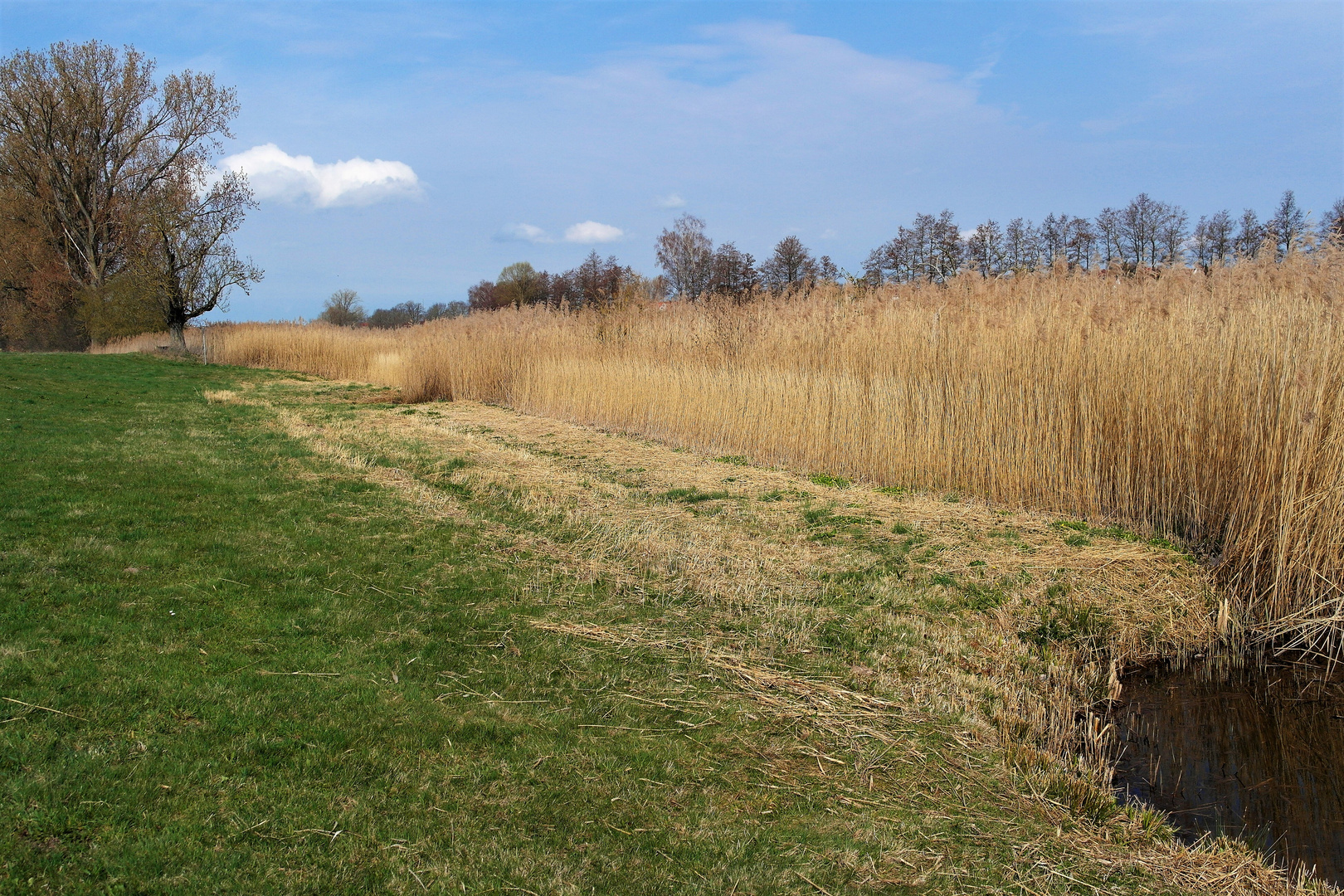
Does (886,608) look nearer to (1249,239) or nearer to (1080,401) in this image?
(1080,401)

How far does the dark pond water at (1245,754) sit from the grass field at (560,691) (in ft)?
0.97

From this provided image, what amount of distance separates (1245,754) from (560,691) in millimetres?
3457

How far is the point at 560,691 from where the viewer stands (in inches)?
149

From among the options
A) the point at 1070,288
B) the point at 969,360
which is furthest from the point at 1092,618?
the point at 1070,288

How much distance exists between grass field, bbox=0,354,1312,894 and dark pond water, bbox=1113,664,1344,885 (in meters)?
0.30

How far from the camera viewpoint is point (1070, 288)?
8.18m

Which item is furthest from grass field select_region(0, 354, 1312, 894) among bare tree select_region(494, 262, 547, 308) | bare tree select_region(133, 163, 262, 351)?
bare tree select_region(494, 262, 547, 308)

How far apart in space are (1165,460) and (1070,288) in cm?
254

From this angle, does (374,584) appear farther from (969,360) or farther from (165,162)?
(165,162)

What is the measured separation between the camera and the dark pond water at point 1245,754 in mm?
3365

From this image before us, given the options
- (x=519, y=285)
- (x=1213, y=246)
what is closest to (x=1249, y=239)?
(x=1213, y=246)

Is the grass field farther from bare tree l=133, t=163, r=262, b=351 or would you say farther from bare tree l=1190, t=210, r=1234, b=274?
bare tree l=133, t=163, r=262, b=351

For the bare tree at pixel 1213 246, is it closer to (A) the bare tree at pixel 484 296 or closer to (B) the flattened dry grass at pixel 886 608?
(B) the flattened dry grass at pixel 886 608

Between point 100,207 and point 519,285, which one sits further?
point 519,285
